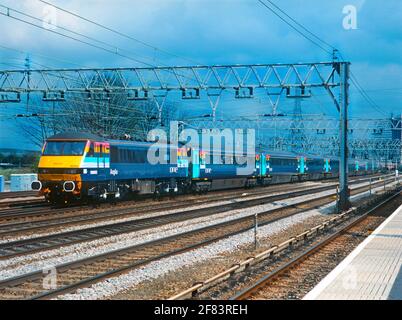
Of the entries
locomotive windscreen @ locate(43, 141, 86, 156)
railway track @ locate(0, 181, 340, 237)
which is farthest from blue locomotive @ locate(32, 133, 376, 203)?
railway track @ locate(0, 181, 340, 237)

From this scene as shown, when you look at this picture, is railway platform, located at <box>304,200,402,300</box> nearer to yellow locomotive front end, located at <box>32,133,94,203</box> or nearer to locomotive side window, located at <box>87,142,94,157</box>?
yellow locomotive front end, located at <box>32,133,94,203</box>

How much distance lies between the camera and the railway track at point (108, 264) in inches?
363

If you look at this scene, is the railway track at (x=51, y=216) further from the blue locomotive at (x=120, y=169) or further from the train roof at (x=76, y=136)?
the train roof at (x=76, y=136)

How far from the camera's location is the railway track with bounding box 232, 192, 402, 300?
9023mm

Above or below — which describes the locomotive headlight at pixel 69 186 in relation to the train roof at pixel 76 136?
below

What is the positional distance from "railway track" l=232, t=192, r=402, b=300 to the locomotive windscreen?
1108cm

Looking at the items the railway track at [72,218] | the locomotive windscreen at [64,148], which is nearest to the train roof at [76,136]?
the locomotive windscreen at [64,148]

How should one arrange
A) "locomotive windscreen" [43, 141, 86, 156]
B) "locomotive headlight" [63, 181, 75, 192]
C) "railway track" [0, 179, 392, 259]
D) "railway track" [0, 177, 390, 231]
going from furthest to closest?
1. "locomotive windscreen" [43, 141, 86, 156]
2. "locomotive headlight" [63, 181, 75, 192]
3. "railway track" [0, 177, 390, 231]
4. "railway track" [0, 179, 392, 259]

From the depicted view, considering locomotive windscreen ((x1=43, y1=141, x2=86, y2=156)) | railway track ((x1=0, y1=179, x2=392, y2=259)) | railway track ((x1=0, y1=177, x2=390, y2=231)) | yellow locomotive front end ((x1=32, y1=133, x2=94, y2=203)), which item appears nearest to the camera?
railway track ((x1=0, y1=179, x2=392, y2=259))

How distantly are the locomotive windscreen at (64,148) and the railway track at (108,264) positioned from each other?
7.67 meters

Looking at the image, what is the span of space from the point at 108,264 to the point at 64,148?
12399 mm
